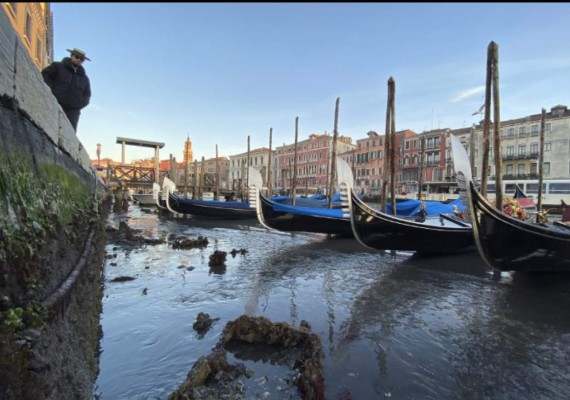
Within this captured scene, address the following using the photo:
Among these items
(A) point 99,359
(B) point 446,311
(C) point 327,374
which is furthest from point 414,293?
(A) point 99,359

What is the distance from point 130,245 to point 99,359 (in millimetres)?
6112

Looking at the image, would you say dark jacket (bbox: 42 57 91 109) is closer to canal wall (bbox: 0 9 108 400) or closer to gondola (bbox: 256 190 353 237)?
canal wall (bbox: 0 9 108 400)

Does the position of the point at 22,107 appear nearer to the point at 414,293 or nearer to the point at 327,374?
the point at 327,374

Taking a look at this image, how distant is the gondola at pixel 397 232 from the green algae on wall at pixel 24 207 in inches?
237

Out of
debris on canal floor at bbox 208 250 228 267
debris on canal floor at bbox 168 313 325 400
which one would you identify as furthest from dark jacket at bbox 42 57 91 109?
debris on canal floor at bbox 168 313 325 400

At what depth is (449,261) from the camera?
7395 millimetres

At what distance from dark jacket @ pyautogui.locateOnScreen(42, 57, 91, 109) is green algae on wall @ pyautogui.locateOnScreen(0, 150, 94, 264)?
108 inches

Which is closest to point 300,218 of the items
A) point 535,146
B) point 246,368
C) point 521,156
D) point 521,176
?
point 246,368

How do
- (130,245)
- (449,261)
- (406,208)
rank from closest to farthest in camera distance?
(449,261) < (130,245) < (406,208)

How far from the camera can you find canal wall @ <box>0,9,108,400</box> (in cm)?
110

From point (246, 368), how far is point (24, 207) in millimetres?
1869

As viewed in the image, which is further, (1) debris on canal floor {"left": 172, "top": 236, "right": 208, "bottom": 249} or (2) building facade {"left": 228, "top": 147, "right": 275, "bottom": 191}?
(2) building facade {"left": 228, "top": 147, "right": 275, "bottom": 191}

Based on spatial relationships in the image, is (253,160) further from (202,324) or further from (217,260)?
(202,324)

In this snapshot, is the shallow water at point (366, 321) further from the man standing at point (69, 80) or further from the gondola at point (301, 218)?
the gondola at point (301, 218)
